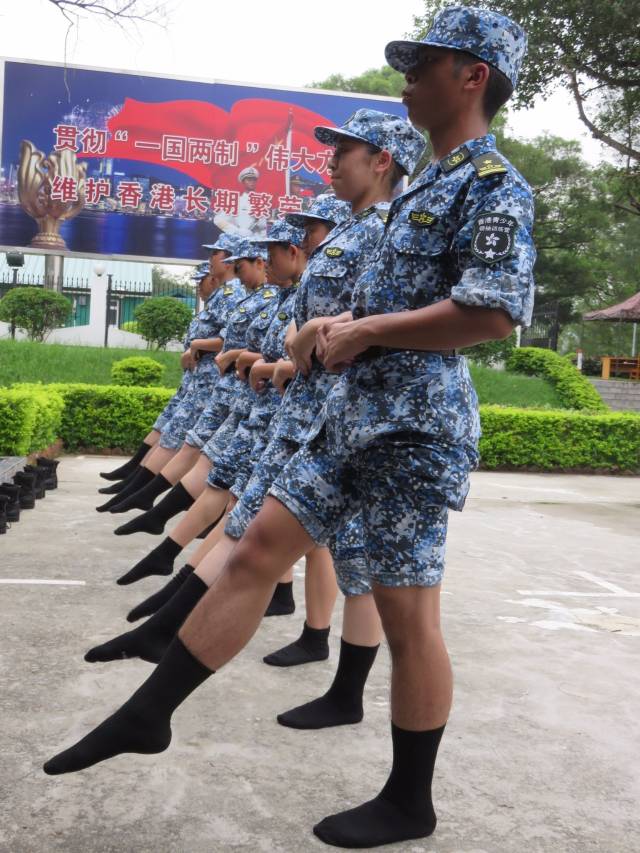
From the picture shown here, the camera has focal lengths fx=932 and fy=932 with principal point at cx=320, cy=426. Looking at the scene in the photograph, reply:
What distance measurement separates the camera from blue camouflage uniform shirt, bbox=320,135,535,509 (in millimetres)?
2018

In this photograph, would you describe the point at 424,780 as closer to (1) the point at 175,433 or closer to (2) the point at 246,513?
(2) the point at 246,513

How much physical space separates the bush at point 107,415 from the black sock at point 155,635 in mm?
9633

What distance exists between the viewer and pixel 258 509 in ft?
10.3

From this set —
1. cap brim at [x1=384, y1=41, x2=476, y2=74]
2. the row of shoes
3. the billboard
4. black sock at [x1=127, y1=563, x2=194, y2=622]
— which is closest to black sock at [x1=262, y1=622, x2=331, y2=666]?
black sock at [x1=127, y1=563, x2=194, y2=622]

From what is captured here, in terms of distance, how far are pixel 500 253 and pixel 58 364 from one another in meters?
15.4

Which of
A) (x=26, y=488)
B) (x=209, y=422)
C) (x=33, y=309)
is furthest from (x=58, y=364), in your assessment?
(x=209, y=422)

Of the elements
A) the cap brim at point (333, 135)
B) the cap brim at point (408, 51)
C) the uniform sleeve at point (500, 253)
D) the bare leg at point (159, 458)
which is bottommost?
the bare leg at point (159, 458)

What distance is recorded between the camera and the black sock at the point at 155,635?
9.65 ft

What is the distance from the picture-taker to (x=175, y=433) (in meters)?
6.88

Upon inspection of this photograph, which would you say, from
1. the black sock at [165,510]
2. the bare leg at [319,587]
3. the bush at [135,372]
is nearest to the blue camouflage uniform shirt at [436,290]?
the bare leg at [319,587]

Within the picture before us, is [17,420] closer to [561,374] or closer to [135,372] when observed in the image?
[135,372]

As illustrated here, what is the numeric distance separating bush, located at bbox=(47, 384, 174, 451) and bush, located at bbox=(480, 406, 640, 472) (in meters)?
4.68

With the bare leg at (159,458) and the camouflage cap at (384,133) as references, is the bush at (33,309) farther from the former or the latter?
the camouflage cap at (384,133)

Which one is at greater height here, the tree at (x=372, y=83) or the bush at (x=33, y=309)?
→ the tree at (x=372, y=83)
